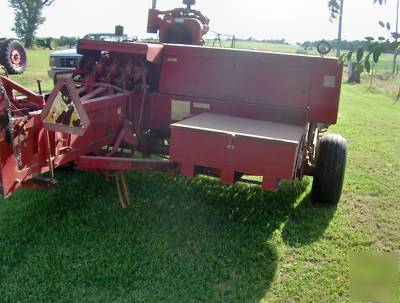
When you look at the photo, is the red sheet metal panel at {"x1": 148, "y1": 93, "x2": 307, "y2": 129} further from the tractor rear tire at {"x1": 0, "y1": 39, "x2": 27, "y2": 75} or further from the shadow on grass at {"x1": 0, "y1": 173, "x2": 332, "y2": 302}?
the tractor rear tire at {"x1": 0, "y1": 39, "x2": 27, "y2": 75}

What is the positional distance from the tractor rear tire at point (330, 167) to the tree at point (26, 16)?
47.0m

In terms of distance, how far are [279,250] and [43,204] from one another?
2.36m

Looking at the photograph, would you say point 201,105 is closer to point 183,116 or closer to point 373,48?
point 183,116

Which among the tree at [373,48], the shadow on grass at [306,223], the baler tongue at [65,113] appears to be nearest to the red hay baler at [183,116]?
the baler tongue at [65,113]

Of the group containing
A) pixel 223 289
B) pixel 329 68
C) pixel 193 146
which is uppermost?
pixel 329 68

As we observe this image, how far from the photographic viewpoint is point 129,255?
3.69m

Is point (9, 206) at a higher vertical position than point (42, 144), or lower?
lower

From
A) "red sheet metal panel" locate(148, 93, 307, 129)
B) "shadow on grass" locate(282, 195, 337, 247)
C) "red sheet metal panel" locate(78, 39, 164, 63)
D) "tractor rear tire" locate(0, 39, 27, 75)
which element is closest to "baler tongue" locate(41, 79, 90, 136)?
"red sheet metal panel" locate(78, 39, 164, 63)

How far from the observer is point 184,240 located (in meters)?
4.02

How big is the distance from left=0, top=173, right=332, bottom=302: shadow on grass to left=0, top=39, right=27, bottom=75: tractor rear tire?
10299mm

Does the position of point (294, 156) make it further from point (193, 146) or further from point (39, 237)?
point (39, 237)

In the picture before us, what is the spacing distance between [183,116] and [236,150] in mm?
1356

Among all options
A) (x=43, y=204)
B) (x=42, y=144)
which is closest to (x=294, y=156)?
(x=42, y=144)

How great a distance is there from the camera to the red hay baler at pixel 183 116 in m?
3.30
